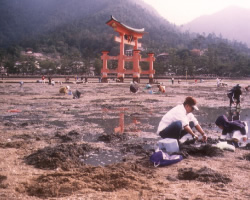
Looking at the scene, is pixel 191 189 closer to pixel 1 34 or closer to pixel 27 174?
pixel 27 174

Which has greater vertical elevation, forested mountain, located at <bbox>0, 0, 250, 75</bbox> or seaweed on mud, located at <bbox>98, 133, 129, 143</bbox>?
forested mountain, located at <bbox>0, 0, 250, 75</bbox>

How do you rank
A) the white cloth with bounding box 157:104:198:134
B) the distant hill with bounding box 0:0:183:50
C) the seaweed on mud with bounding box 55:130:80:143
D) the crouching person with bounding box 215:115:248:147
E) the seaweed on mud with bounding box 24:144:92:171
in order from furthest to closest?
1. the distant hill with bounding box 0:0:183:50
2. the seaweed on mud with bounding box 55:130:80:143
3. the crouching person with bounding box 215:115:248:147
4. the white cloth with bounding box 157:104:198:134
5. the seaweed on mud with bounding box 24:144:92:171

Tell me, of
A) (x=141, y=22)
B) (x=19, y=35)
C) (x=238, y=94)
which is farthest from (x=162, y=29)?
(x=238, y=94)

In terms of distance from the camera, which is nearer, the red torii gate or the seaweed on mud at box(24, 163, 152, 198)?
the seaweed on mud at box(24, 163, 152, 198)

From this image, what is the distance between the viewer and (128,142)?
6082 mm

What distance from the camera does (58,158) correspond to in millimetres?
4547

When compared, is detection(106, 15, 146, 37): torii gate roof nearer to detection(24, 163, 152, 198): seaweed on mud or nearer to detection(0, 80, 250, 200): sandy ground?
detection(0, 80, 250, 200): sandy ground

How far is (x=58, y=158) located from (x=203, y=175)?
8.22 ft

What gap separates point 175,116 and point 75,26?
5459 inches

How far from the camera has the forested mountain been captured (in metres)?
60.8

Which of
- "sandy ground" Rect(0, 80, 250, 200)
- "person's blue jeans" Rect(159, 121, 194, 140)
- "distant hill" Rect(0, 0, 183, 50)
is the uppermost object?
"distant hill" Rect(0, 0, 183, 50)

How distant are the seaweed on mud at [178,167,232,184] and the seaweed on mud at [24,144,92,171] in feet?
5.89

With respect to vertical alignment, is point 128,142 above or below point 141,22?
below

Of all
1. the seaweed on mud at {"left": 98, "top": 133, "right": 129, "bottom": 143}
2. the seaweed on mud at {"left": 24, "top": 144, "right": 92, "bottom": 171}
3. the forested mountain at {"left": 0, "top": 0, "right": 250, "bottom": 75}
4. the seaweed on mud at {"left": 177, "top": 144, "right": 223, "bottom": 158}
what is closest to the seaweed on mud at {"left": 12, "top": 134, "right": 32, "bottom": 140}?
the seaweed on mud at {"left": 24, "top": 144, "right": 92, "bottom": 171}
